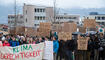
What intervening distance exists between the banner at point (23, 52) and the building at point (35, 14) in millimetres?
59994

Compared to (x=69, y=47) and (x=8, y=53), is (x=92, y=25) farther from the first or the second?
(x=8, y=53)

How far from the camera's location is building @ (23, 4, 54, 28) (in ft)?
236

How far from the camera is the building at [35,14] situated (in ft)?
236

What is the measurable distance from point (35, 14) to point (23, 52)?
61702mm

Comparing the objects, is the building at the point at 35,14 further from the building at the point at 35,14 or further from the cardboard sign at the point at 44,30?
the cardboard sign at the point at 44,30

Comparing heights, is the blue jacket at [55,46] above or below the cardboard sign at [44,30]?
below

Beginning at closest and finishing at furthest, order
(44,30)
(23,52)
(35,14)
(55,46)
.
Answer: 1. (23,52)
2. (55,46)
3. (44,30)
4. (35,14)

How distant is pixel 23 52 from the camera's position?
452 inches

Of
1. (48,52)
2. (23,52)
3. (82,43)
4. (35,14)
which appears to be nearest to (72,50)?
(82,43)

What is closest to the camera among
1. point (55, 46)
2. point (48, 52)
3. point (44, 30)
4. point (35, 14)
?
point (48, 52)

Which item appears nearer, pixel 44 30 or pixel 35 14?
pixel 44 30

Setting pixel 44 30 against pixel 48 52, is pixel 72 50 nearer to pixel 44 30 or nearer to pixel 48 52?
pixel 48 52

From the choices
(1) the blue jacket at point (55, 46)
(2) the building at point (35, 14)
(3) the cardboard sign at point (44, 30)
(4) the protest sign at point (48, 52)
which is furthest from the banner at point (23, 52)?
(2) the building at point (35, 14)

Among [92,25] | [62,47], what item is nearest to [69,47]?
[62,47]
